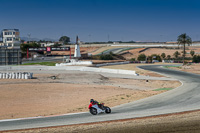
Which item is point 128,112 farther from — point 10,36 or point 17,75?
point 10,36

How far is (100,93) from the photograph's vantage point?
29438 mm

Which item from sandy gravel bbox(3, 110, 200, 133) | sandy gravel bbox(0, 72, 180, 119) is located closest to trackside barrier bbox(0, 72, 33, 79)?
sandy gravel bbox(0, 72, 180, 119)

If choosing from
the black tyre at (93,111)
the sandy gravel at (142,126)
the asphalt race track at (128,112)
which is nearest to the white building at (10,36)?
the asphalt race track at (128,112)

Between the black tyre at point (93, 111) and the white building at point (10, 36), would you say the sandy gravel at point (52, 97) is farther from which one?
the white building at point (10, 36)

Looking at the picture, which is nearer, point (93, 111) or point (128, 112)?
point (93, 111)

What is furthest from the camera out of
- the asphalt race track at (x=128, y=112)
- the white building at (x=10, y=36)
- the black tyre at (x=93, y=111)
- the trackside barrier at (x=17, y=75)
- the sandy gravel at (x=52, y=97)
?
the white building at (x=10, y=36)

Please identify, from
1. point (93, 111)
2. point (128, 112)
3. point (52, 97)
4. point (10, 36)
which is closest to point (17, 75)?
point (52, 97)

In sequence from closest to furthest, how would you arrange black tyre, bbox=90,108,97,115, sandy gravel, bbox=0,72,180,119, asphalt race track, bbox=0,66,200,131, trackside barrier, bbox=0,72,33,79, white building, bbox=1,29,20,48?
asphalt race track, bbox=0,66,200,131
black tyre, bbox=90,108,97,115
sandy gravel, bbox=0,72,180,119
trackside barrier, bbox=0,72,33,79
white building, bbox=1,29,20,48

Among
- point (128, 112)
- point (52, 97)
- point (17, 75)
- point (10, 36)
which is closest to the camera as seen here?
point (128, 112)

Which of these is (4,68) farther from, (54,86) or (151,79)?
(151,79)

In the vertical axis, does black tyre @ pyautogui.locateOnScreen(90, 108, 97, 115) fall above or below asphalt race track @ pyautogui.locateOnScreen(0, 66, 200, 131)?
above

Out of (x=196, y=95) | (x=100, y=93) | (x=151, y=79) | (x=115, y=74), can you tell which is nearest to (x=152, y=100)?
(x=196, y=95)

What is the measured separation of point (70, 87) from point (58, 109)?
12052 mm

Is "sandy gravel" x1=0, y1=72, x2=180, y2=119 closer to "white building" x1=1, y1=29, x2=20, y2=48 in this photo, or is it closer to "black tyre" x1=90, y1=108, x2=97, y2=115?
"black tyre" x1=90, y1=108, x2=97, y2=115
